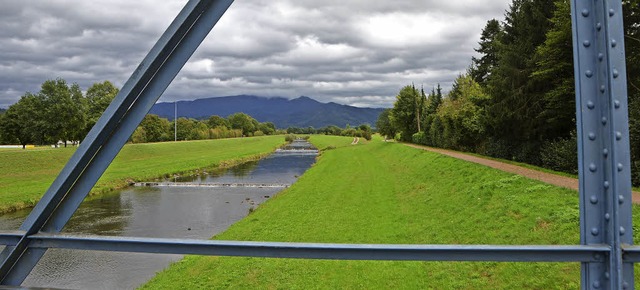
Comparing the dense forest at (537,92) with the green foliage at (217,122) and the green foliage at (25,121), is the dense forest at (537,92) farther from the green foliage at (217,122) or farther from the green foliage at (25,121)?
the green foliage at (217,122)

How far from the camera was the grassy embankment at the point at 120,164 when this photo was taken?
76.7 ft

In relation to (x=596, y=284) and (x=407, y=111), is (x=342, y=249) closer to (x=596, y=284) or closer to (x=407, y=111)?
(x=596, y=284)

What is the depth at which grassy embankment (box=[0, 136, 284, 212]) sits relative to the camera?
23391 mm

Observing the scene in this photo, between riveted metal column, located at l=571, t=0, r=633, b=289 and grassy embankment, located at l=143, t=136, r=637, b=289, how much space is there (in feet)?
16.3

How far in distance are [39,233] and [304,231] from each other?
10.8 m

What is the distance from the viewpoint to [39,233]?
2541 mm

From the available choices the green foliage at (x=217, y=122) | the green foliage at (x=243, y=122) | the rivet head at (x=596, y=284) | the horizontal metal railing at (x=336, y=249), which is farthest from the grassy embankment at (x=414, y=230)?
the green foliage at (x=243, y=122)

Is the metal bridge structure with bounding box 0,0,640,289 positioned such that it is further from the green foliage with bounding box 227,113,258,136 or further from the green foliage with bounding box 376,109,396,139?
the green foliage with bounding box 376,109,396,139

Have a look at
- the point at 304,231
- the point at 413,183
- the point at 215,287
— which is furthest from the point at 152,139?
the point at 215,287

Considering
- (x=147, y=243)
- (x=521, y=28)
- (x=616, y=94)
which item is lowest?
(x=147, y=243)

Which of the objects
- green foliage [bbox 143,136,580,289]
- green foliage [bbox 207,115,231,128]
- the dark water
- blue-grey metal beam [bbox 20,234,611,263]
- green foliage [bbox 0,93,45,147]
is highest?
green foliage [bbox 207,115,231,128]

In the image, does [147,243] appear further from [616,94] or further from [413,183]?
[413,183]

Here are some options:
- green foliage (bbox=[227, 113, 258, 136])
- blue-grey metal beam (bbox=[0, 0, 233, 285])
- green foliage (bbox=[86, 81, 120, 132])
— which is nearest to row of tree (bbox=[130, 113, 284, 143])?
green foliage (bbox=[227, 113, 258, 136])

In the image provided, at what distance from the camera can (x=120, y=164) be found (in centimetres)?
3819
